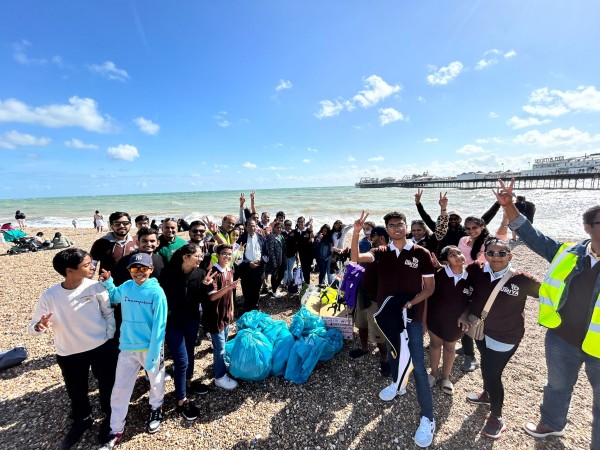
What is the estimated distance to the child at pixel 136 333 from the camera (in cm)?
267

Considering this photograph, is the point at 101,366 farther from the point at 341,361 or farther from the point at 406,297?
the point at 406,297

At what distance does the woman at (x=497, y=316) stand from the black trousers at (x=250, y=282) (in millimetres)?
3738

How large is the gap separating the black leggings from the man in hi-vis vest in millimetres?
393

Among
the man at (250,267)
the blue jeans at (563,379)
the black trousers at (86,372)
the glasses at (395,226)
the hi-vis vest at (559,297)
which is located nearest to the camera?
the hi-vis vest at (559,297)

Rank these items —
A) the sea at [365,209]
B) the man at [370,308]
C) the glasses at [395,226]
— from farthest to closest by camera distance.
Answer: the sea at [365,209]
the man at [370,308]
the glasses at [395,226]

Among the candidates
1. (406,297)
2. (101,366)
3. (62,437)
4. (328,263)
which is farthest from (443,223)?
(62,437)

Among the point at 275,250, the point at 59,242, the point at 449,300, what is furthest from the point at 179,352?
the point at 59,242

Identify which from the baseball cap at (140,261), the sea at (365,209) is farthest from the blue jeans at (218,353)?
the sea at (365,209)

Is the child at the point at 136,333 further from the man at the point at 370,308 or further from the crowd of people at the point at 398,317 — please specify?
the man at the point at 370,308

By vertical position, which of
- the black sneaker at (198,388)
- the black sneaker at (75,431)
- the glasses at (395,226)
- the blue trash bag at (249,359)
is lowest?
the black sneaker at (198,388)

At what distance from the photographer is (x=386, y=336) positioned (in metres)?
3.04

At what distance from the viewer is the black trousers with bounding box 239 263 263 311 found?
17.9ft

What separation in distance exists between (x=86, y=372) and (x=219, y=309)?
1.47 metres

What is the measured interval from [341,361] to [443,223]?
3144 mm
